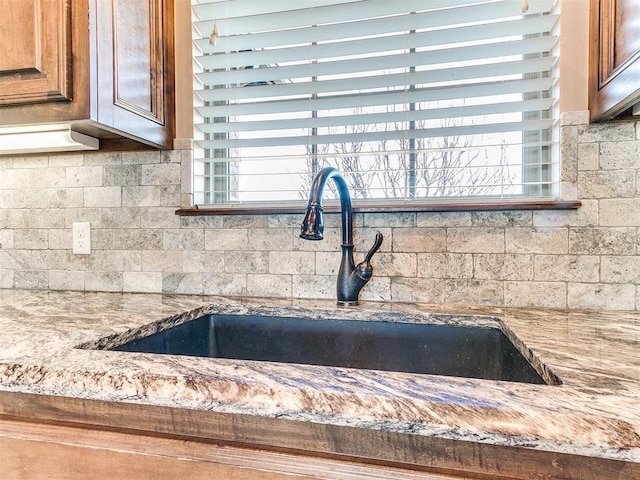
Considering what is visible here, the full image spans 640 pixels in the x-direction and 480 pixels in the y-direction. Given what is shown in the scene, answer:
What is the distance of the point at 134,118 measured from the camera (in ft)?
3.96

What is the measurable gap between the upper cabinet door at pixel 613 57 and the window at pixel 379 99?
0.34 feet

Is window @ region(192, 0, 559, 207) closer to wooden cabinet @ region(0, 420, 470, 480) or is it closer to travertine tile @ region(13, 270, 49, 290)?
travertine tile @ region(13, 270, 49, 290)

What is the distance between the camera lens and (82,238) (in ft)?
4.86

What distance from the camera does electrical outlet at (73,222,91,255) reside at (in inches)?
58.1

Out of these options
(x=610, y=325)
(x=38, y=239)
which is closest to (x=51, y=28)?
(x=38, y=239)

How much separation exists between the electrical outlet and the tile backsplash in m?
0.02

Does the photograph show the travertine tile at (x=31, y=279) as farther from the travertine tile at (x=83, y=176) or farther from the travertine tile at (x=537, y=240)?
the travertine tile at (x=537, y=240)

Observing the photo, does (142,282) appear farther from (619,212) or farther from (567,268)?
(619,212)

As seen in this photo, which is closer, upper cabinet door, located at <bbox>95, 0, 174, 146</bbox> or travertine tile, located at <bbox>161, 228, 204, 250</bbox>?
upper cabinet door, located at <bbox>95, 0, 174, 146</bbox>

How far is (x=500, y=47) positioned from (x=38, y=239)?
167cm

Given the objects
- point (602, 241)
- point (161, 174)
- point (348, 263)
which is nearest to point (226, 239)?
point (161, 174)

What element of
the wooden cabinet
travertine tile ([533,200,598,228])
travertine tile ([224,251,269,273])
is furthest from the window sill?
the wooden cabinet

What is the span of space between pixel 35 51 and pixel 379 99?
92 cm

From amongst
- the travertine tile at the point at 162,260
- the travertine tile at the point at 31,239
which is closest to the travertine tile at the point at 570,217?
the travertine tile at the point at 162,260
